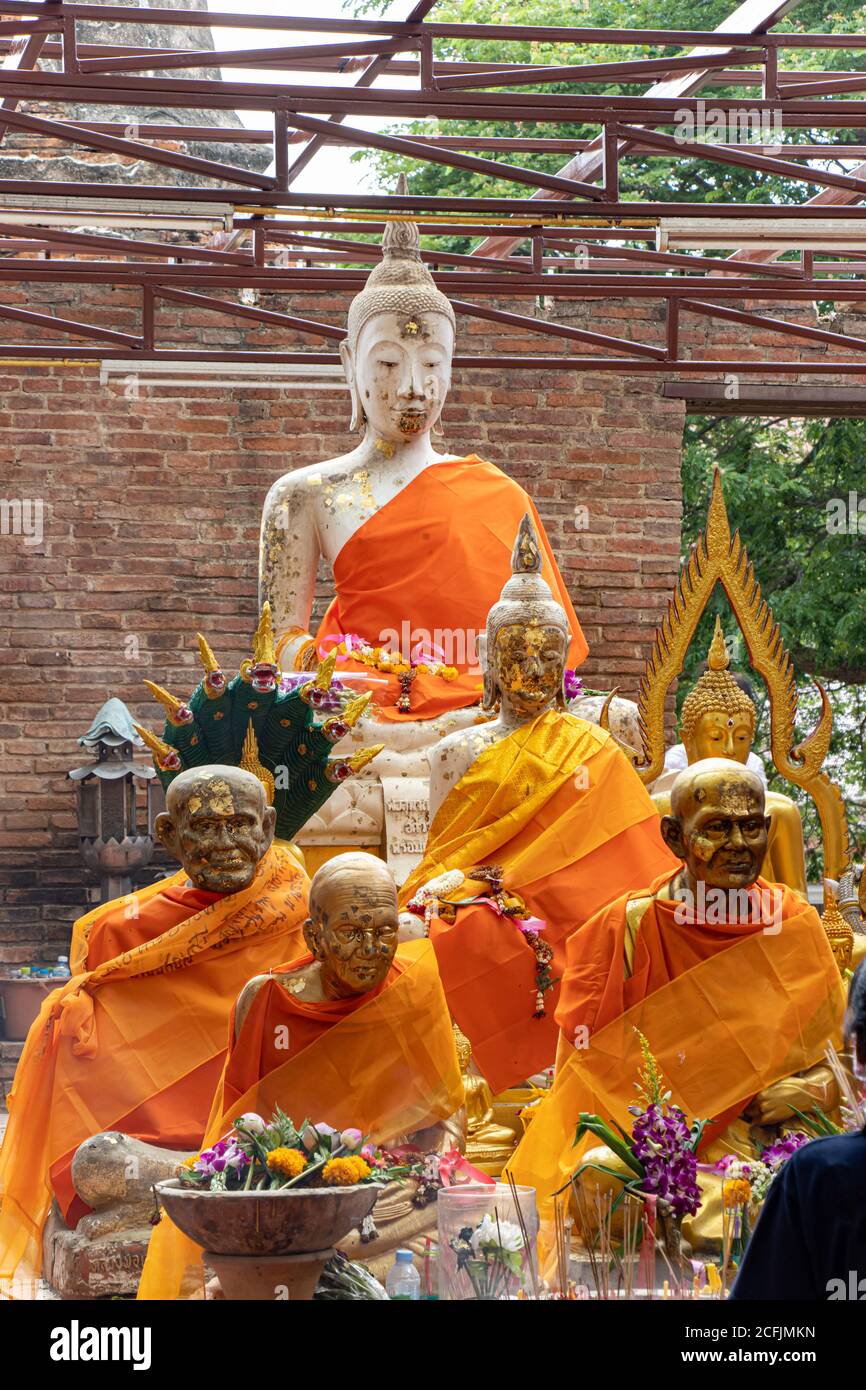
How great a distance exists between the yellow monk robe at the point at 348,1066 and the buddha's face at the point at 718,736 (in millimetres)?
1317

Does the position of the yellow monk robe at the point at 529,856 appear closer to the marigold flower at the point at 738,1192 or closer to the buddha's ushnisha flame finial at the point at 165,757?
the buddha's ushnisha flame finial at the point at 165,757

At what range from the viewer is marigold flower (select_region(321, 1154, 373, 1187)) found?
3982 mm

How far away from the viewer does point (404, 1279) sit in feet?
14.9

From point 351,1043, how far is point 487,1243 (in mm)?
859

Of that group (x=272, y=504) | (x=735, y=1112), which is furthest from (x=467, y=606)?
(x=735, y=1112)

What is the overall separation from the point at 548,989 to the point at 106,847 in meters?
5.03

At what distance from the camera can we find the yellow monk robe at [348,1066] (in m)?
4.83

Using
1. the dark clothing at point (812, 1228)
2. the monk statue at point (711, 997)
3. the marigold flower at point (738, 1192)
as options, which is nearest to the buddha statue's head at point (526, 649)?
the monk statue at point (711, 997)

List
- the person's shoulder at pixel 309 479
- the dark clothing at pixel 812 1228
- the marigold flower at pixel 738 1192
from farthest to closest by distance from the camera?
the person's shoulder at pixel 309 479, the marigold flower at pixel 738 1192, the dark clothing at pixel 812 1228

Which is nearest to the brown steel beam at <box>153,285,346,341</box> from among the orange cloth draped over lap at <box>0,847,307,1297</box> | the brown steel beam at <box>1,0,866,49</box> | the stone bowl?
the brown steel beam at <box>1,0,866,49</box>

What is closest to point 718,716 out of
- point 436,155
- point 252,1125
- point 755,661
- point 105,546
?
point 755,661

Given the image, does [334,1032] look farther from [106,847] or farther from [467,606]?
[106,847]

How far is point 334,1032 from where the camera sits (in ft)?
16.0

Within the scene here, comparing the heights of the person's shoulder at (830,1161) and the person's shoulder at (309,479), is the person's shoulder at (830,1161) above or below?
below
